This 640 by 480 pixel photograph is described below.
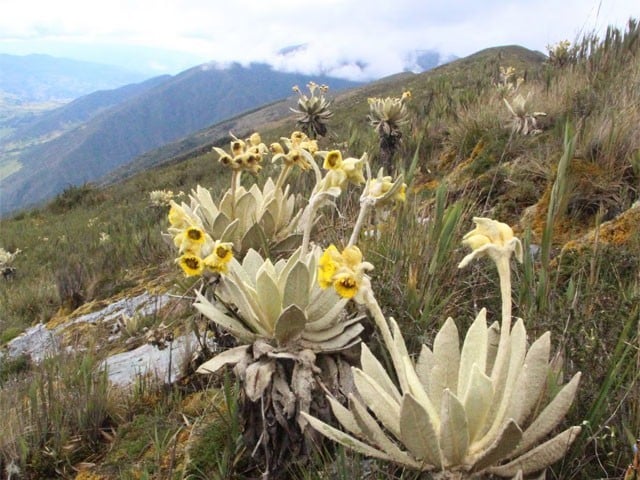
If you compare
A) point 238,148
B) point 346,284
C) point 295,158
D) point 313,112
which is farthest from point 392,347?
point 313,112

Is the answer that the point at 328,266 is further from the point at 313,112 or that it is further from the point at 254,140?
the point at 313,112

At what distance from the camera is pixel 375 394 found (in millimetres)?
1403

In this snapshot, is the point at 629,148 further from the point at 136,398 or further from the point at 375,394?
the point at 136,398

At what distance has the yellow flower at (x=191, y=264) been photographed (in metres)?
1.93

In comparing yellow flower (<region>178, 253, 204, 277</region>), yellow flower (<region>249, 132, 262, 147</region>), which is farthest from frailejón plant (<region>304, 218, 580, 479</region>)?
yellow flower (<region>249, 132, 262, 147</region>)

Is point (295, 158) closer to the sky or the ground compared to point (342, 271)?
closer to the sky

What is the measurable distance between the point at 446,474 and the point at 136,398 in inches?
73.5

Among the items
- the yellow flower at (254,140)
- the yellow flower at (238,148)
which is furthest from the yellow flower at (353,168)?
the yellow flower at (254,140)

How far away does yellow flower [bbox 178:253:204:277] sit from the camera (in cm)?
193

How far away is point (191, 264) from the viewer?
196 cm

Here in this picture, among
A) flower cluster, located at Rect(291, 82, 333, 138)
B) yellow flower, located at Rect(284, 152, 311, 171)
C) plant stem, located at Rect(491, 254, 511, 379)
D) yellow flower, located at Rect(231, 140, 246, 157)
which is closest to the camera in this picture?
plant stem, located at Rect(491, 254, 511, 379)

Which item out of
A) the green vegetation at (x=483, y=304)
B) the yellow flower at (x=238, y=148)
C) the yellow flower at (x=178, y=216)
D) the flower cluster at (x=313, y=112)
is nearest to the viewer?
the green vegetation at (x=483, y=304)

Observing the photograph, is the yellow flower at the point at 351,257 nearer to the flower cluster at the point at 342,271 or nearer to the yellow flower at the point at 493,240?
the flower cluster at the point at 342,271

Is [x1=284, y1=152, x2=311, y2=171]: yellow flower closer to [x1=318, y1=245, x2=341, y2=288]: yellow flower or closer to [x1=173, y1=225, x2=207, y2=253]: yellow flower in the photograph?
[x1=173, y1=225, x2=207, y2=253]: yellow flower
